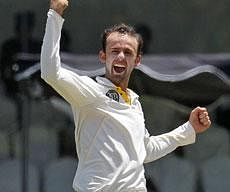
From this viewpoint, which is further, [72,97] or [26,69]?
[26,69]

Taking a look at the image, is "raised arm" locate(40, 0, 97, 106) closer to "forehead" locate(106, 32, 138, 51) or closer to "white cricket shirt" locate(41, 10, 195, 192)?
"white cricket shirt" locate(41, 10, 195, 192)

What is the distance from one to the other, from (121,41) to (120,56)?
77 mm

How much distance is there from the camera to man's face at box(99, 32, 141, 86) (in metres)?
3.09

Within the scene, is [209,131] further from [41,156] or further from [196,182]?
[41,156]

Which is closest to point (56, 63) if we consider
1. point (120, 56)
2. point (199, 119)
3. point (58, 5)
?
point (58, 5)

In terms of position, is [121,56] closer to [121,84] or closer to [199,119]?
[121,84]

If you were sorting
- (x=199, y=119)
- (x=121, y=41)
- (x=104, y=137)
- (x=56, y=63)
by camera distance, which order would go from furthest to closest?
(x=199, y=119) < (x=121, y=41) < (x=104, y=137) < (x=56, y=63)

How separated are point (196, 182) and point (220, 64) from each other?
937 millimetres

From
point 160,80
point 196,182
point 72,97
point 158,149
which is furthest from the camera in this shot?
point 196,182

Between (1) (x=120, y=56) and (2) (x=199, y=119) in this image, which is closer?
(1) (x=120, y=56)

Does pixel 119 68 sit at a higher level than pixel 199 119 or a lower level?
higher

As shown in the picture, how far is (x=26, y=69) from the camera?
5.34 metres

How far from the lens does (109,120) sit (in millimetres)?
3035

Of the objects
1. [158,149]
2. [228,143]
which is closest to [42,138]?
[228,143]
